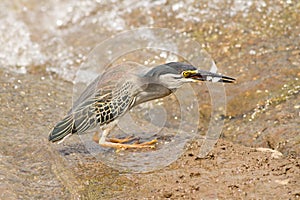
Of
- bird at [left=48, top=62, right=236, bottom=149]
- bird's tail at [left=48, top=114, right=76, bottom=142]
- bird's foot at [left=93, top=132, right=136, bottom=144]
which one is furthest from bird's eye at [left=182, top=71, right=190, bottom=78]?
bird's tail at [left=48, top=114, right=76, bottom=142]

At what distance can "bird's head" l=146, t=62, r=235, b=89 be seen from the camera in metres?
5.80

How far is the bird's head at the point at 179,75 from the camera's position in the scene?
5801 mm

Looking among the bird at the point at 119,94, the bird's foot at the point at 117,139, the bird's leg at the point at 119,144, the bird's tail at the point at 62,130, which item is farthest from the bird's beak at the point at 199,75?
the bird's tail at the point at 62,130

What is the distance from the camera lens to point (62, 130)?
5.85 m

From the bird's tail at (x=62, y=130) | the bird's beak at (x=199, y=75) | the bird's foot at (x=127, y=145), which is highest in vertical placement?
the bird's beak at (x=199, y=75)

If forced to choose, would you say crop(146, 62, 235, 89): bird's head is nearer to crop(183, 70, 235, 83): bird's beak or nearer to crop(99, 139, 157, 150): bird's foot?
crop(183, 70, 235, 83): bird's beak

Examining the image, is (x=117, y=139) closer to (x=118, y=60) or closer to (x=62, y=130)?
(x=62, y=130)

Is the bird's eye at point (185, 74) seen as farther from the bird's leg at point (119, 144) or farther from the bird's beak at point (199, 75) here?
the bird's leg at point (119, 144)

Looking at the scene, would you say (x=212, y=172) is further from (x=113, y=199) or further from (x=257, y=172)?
(x=113, y=199)

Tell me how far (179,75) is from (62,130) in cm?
136

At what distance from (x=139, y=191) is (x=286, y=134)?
2044 mm

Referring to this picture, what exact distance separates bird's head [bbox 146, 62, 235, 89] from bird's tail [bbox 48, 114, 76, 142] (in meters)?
0.99

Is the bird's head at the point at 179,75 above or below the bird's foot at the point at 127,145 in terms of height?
above

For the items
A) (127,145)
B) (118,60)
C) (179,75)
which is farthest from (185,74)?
(118,60)
